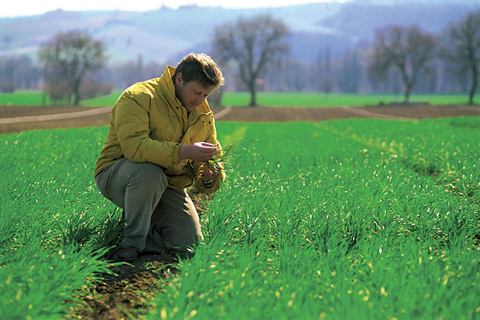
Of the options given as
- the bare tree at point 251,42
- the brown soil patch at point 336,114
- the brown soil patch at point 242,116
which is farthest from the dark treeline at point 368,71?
the brown soil patch at point 242,116

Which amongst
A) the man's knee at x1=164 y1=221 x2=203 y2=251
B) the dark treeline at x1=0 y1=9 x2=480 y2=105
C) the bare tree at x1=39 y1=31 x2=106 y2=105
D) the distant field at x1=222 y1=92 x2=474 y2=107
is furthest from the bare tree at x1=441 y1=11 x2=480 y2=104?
the man's knee at x1=164 y1=221 x2=203 y2=251

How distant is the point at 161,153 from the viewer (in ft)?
14.8

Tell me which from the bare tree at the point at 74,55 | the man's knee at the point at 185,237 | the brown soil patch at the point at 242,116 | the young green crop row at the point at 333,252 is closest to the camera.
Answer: the young green crop row at the point at 333,252

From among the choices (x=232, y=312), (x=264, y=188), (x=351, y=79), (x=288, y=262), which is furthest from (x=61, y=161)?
(x=351, y=79)

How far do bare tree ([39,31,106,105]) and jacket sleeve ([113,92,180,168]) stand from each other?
68.7 m

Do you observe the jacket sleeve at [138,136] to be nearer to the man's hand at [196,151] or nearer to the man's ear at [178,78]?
the man's hand at [196,151]

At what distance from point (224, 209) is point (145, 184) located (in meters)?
0.94

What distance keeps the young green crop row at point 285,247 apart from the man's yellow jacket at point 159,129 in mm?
486

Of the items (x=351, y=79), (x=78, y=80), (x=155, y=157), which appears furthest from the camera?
(x=351, y=79)

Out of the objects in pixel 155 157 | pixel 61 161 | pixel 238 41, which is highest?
pixel 238 41

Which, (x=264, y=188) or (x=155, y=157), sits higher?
(x=155, y=157)

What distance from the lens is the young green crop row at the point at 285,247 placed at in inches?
122

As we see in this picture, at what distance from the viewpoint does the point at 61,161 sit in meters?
9.49

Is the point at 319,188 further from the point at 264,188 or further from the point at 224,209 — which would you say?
the point at 224,209
